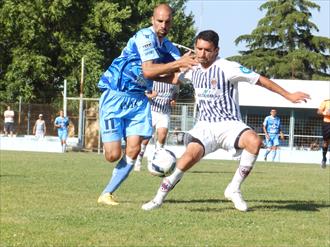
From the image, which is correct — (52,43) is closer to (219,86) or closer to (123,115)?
(123,115)

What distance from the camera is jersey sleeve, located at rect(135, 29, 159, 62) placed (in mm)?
8438

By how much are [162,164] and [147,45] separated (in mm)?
1302

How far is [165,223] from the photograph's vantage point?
734cm

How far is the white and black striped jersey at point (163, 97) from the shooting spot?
50.8 ft

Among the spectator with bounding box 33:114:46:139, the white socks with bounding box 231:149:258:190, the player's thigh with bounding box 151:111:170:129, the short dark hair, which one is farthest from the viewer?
the spectator with bounding box 33:114:46:139

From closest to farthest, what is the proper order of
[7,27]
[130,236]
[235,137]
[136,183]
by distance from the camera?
[130,236]
[235,137]
[136,183]
[7,27]

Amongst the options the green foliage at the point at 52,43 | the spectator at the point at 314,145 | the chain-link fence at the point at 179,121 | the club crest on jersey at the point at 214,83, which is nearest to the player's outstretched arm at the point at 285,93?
the club crest on jersey at the point at 214,83

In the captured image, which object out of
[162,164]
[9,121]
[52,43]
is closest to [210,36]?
[162,164]

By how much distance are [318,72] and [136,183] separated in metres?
57.3

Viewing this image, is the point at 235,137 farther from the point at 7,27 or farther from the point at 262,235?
the point at 7,27

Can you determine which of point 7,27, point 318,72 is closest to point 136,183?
point 7,27

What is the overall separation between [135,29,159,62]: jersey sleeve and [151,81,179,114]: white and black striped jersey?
6.83 meters

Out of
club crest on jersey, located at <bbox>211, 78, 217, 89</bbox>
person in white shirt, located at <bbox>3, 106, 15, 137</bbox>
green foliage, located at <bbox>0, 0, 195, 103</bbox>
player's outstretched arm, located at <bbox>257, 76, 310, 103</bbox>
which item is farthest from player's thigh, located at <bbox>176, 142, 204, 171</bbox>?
green foliage, located at <bbox>0, 0, 195, 103</bbox>

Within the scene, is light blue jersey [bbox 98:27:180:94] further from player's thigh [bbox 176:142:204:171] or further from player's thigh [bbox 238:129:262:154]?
player's thigh [bbox 238:129:262:154]
